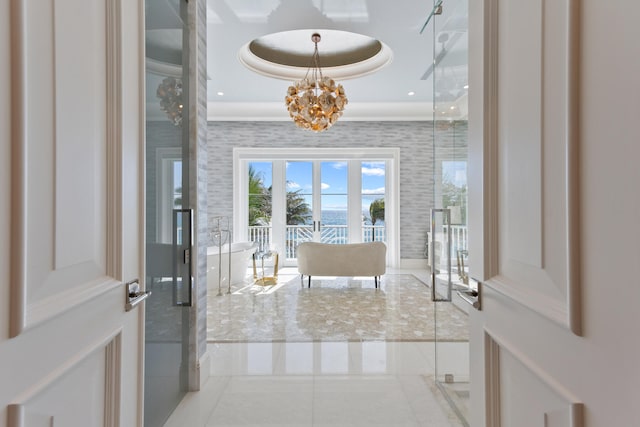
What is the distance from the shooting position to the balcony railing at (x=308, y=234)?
6.62 metres

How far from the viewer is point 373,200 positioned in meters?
6.66

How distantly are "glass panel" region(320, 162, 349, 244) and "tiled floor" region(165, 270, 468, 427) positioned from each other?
13.0 feet

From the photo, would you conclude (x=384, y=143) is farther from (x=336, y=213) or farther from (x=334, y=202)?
(x=336, y=213)

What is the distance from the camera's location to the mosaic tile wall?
253 inches

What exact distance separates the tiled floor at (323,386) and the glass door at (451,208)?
1.6 inches

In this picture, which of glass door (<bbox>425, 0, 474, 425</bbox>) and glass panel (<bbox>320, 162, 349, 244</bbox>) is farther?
glass panel (<bbox>320, 162, 349, 244</bbox>)

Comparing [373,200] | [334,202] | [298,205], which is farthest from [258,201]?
[373,200]

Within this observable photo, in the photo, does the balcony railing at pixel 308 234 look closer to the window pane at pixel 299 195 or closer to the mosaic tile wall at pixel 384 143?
the window pane at pixel 299 195
